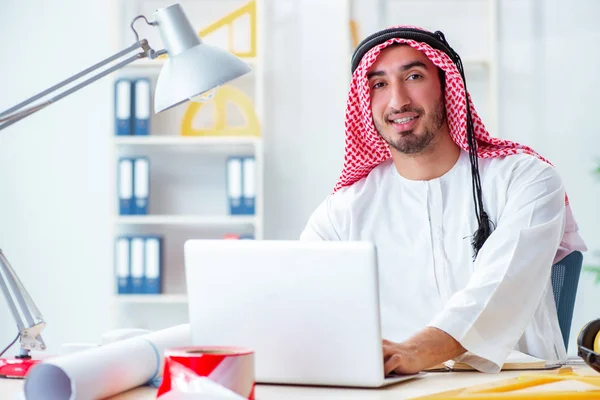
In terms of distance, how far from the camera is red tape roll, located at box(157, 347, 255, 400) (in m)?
1.06

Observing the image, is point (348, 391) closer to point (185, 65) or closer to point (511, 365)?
point (511, 365)

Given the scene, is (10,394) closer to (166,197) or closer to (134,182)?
(134,182)

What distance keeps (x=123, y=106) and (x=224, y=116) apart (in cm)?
48

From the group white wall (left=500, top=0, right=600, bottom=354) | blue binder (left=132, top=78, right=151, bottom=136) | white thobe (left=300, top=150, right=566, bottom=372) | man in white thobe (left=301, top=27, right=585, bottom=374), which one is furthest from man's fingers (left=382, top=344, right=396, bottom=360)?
white wall (left=500, top=0, right=600, bottom=354)

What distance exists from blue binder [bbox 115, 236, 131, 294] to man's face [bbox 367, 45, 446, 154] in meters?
1.89

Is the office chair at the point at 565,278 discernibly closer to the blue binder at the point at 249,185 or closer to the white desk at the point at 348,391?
the white desk at the point at 348,391

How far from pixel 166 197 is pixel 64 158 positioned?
578 millimetres

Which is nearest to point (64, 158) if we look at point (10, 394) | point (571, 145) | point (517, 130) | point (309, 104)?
point (309, 104)

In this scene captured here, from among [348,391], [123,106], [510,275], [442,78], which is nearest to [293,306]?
[348,391]

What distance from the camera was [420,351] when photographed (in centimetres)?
142

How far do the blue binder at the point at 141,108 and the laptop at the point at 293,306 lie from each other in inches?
106

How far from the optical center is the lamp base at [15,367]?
57.7 inches

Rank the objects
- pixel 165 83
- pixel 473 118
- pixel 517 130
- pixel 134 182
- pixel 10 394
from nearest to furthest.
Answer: pixel 10 394 → pixel 165 83 → pixel 473 118 → pixel 134 182 → pixel 517 130

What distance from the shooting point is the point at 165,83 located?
1590mm
